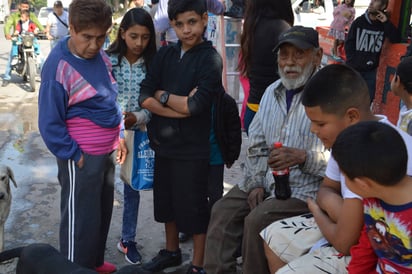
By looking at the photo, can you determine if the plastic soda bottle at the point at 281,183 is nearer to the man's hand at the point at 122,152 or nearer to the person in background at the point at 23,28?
the man's hand at the point at 122,152

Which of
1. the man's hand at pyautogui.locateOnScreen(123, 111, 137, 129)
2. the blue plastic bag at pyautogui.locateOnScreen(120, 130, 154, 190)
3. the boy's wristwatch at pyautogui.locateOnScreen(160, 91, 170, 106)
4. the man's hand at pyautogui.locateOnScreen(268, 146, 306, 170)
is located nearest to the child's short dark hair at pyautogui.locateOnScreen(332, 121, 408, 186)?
the man's hand at pyautogui.locateOnScreen(268, 146, 306, 170)

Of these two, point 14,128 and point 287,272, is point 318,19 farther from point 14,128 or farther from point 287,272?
point 287,272

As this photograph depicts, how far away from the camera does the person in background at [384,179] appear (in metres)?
1.70

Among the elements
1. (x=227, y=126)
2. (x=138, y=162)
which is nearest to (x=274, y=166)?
(x=227, y=126)

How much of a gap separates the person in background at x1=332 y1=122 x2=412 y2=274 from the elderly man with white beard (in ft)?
2.67

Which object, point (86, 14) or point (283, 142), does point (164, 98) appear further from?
point (283, 142)

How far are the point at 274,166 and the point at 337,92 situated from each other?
0.54 meters

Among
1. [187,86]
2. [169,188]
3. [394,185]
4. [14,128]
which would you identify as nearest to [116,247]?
[169,188]

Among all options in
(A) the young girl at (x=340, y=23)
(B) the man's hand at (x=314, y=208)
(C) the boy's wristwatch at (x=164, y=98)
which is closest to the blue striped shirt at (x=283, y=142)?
(B) the man's hand at (x=314, y=208)

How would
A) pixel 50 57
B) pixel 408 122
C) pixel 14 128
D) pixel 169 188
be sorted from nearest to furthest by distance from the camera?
pixel 50 57 < pixel 408 122 < pixel 169 188 < pixel 14 128

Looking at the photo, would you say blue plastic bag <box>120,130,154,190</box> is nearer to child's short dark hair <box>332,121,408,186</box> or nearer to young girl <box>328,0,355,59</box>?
child's short dark hair <box>332,121,408,186</box>

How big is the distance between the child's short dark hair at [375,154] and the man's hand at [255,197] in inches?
43.7

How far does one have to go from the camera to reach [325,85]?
229cm

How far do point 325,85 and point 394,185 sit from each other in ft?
2.33
